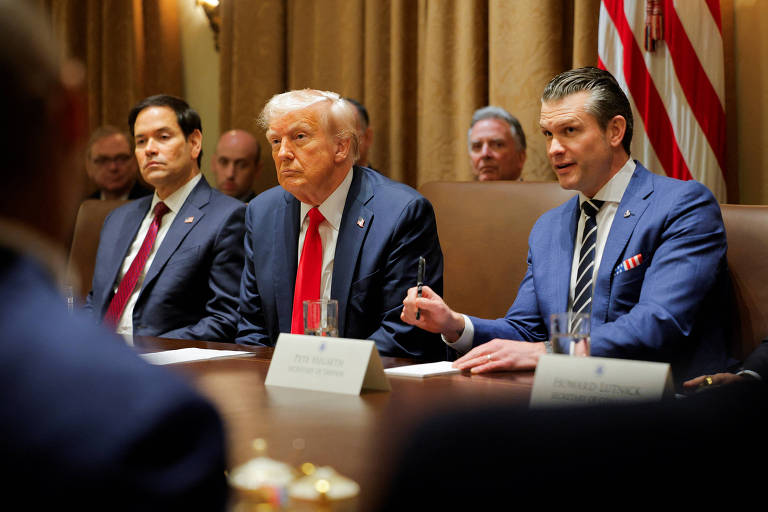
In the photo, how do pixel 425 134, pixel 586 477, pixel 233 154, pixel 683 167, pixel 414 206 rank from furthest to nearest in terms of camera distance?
1. pixel 233 154
2. pixel 425 134
3. pixel 683 167
4. pixel 414 206
5. pixel 586 477

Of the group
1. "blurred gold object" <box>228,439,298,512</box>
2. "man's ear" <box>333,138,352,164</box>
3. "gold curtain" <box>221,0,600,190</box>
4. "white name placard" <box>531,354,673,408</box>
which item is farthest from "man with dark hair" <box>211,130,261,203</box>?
"blurred gold object" <box>228,439,298,512</box>

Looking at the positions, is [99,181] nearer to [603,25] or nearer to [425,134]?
[425,134]

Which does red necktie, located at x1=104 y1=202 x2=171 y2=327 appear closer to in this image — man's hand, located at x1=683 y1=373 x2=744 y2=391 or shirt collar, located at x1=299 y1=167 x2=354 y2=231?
shirt collar, located at x1=299 y1=167 x2=354 y2=231

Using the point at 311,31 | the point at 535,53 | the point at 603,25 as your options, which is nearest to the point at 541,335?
the point at 603,25

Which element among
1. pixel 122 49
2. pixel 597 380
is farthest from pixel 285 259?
pixel 122 49

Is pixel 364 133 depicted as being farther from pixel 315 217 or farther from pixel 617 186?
pixel 617 186

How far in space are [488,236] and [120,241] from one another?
161 cm

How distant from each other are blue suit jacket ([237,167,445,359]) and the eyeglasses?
107 inches

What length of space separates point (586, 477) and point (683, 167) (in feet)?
11.3

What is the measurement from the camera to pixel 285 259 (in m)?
2.98

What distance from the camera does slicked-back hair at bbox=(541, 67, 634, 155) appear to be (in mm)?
2777

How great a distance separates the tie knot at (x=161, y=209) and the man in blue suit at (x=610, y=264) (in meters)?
1.73

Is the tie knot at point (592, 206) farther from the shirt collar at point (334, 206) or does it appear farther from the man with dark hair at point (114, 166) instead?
the man with dark hair at point (114, 166)

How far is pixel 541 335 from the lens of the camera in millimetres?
2680
